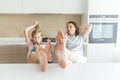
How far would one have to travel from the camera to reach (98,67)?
2.03 m

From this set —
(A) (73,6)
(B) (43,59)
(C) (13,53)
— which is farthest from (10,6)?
(B) (43,59)

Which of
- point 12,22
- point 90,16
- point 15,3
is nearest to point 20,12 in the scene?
point 15,3

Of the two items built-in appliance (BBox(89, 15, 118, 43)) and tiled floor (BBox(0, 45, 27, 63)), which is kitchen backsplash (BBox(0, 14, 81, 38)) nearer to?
tiled floor (BBox(0, 45, 27, 63))

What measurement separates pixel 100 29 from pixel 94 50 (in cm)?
38

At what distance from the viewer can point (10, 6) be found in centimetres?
418

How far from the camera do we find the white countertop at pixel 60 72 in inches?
75.9

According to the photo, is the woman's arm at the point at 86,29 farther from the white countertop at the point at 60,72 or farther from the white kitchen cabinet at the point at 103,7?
the white kitchen cabinet at the point at 103,7

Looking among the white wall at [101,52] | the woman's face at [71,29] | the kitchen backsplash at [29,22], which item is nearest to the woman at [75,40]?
the woman's face at [71,29]

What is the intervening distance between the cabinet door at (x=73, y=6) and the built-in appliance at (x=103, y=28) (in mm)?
279

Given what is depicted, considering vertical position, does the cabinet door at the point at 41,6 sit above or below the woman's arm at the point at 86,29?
above

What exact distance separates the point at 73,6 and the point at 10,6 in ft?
3.63

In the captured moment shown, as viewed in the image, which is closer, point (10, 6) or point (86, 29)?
point (86, 29)

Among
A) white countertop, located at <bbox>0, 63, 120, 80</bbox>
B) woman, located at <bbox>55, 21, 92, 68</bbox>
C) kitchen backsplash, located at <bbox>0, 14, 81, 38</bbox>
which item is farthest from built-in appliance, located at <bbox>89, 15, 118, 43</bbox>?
white countertop, located at <bbox>0, 63, 120, 80</bbox>

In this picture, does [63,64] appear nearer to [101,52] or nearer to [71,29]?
[71,29]
